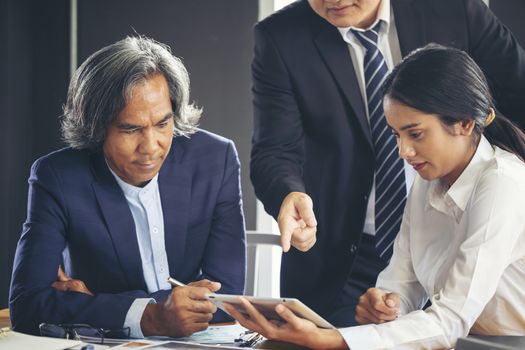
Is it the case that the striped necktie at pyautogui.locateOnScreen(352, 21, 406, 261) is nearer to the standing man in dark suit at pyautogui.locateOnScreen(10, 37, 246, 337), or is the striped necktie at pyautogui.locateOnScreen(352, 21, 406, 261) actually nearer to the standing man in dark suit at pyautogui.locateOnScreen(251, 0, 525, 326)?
the standing man in dark suit at pyautogui.locateOnScreen(251, 0, 525, 326)

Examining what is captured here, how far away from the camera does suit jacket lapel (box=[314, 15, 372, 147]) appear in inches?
105

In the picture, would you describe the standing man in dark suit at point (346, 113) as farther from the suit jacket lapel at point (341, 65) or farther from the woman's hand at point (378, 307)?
the woman's hand at point (378, 307)

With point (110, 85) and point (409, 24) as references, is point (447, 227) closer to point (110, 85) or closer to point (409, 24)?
point (409, 24)

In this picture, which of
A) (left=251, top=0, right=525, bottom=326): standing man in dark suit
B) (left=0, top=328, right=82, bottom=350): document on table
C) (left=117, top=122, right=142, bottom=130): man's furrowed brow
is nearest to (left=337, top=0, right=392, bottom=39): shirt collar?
(left=251, top=0, right=525, bottom=326): standing man in dark suit

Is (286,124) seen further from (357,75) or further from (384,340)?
(384,340)

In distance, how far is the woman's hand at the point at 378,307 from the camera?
213 centimetres

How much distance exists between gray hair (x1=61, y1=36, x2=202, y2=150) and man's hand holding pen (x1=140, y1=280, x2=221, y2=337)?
0.60 metres

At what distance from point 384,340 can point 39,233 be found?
1.10m

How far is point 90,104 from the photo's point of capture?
2.56 meters

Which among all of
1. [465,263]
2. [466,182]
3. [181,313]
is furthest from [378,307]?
[181,313]

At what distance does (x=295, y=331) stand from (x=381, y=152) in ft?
3.21

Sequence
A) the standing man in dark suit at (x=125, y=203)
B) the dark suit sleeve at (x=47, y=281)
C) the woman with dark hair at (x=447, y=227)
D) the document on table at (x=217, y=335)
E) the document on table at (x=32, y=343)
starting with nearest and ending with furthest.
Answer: the document on table at (x=32, y=343) < the woman with dark hair at (x=447, y=227) < the document on table at (x=217, y=335) < the dark suit sleeve at (x=47, y=281) < the standing man in dark suit at (x=125, y=203)

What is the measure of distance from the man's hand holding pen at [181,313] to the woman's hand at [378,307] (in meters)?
0.37

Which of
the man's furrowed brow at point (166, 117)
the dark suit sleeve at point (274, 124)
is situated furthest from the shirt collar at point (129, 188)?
the dark suit sleeve at point (274, 124)
